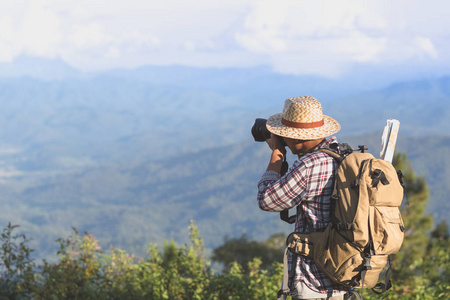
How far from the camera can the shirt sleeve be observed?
225cm

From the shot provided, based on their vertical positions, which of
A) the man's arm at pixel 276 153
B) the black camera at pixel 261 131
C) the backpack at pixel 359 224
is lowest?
the backpack at pixel 359 224

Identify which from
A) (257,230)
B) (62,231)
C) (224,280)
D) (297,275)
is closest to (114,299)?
(224,280)

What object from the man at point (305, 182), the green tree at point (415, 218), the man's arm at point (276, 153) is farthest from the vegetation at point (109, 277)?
the green tree at point (415, 218)

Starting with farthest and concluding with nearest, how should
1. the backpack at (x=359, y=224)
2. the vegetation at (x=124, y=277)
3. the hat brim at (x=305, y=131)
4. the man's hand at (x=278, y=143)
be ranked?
the vegetation at (x=124, y=277)
the man's hand at (x=278, y=143)
the hat brim at (x=305, y=131)
the backpack at (x=359, y=224)

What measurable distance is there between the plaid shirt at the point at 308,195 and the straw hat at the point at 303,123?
0.25ft

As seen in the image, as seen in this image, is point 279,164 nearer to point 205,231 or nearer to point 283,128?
point 283,128

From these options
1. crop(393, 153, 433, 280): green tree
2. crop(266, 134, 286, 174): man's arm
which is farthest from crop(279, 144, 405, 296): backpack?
crop(393, 153, 433, 280): green tree

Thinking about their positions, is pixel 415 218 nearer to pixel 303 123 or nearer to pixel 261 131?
pixel 261 131

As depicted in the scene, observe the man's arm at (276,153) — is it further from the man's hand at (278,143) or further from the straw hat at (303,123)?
the straw hat at (303,123)

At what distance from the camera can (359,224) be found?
2.12 metres

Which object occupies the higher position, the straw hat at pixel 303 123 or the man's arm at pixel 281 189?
the straw hat at pixel 303 123

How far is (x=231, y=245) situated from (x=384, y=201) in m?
28.1

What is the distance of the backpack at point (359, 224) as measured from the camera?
84.0 inches

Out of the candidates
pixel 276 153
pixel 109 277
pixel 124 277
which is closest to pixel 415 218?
pixel 124 277
